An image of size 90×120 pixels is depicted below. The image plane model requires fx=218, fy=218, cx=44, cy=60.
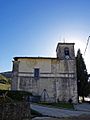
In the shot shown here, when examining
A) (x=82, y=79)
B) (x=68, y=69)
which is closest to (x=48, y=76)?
(x=68, y=69)

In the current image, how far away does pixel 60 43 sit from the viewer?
1820 inches

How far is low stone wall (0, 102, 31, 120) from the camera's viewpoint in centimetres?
1471

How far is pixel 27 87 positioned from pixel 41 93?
2936mm

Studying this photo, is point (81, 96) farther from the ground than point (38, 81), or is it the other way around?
point (38, 81)

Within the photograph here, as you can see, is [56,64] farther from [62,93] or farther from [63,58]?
[62,93]

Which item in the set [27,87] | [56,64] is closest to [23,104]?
[27,87]

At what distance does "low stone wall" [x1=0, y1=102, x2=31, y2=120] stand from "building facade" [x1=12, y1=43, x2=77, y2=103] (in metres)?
23.1

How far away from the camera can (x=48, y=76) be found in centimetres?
4325

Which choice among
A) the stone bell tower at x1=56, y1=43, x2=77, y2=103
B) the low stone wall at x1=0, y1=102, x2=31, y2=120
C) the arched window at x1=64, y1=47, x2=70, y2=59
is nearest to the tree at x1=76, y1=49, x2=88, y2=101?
the stone bell tower at x1=56, y1=43, x2=77, y2=103

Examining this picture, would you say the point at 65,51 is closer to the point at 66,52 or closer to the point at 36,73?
the point at 66,52

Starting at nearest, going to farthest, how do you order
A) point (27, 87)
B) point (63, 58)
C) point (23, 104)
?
point (23, 104), point (27, 87), point (63, 58)

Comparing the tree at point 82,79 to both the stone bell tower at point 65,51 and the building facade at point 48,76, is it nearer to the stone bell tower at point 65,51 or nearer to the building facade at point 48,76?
the building facade at point 48,76

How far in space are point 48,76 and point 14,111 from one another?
27138 mm

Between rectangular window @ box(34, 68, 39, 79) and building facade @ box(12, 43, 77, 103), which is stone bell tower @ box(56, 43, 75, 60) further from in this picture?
rectangular window @ box(34, 68, 39, 79)
